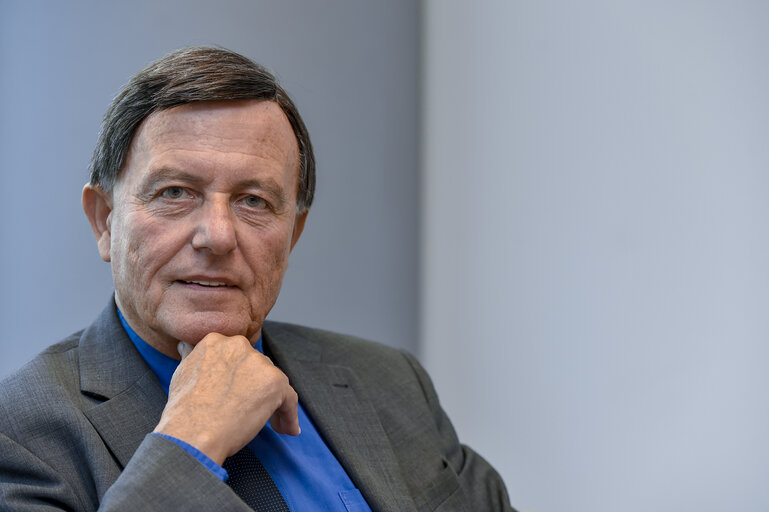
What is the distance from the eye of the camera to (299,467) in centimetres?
148

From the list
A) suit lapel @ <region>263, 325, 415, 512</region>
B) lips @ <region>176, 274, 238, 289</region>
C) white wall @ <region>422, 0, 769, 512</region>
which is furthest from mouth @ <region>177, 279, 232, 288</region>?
white wall @ <region>422, 0, 769, 512</region>

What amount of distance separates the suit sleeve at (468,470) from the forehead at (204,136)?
2.43 feet

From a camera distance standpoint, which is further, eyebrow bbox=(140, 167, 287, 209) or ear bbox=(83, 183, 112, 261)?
ear bbox=(83, 183, 112, 261)

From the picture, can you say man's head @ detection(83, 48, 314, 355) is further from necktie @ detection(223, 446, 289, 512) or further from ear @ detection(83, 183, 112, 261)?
necktie @ detection(223, 446, 289, 512)

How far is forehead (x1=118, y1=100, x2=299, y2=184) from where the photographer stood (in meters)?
1.45

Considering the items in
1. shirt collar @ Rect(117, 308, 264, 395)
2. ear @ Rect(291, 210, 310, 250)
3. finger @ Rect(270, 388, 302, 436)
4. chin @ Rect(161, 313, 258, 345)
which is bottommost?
finger @ Rect(270, 388, 302, 436)

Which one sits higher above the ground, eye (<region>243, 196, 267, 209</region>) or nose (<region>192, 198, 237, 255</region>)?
eye (<region>243, 196, 267, 209</region>)

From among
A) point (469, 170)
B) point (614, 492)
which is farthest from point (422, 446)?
point (469, 170)

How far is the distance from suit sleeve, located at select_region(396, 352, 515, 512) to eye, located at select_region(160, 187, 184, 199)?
2.53 ft

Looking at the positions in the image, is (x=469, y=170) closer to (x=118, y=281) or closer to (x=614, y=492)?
(x=614, y=492)

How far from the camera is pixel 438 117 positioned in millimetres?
2791

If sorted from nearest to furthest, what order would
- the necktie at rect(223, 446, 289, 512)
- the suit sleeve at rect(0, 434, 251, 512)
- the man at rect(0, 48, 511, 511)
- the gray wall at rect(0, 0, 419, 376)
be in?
the suit sleeve at rect(0, 434, 251, 512)
the man at rect(0, 48, 511, 511)
the necktie at rect(223, 446, 289, 512)
the gray wall at rect(0, 0, 419, 376)

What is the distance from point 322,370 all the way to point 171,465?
639mm

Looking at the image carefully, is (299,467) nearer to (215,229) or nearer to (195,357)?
(195,357)
